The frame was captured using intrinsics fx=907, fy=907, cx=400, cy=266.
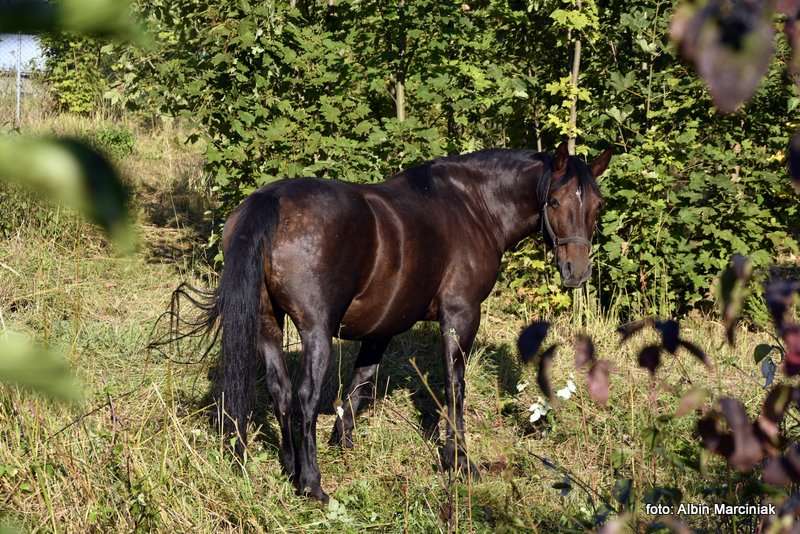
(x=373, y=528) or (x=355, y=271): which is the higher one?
(x=355, y=271)

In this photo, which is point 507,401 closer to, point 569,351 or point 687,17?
point 569,351

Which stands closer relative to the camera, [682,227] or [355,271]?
[355,271]

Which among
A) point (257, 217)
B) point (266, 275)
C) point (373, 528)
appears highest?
point (257, 217)

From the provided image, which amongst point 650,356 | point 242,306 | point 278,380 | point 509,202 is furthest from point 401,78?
point 650,356

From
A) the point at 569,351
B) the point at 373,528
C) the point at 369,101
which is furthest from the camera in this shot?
the point at 369,101

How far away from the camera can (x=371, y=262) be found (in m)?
4.88

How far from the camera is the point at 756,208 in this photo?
24.7 feet

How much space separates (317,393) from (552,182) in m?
1.94

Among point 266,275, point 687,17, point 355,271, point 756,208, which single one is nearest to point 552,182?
point 355,271

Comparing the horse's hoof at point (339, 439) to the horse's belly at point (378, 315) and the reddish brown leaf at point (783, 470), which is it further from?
the reddish brown leaf at point (783, 470)

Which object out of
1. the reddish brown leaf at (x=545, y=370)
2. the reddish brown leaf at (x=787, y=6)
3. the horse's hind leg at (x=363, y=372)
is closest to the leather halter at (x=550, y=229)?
the horse's hind leg at (x=363, y=372)

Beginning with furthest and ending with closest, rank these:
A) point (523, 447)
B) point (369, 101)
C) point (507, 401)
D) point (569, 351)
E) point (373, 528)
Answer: point (369, 101), point (569, 351), point (507, 401), point (523, 447), point (373, 528)

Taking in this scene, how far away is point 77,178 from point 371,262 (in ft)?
14.6

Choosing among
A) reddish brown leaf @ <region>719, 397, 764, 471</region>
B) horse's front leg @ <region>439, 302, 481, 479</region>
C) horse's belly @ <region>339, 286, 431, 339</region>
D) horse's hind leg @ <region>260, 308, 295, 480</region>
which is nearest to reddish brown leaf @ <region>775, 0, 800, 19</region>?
reddish brown leaf @ <region>719, 397, 764, 471</region>
